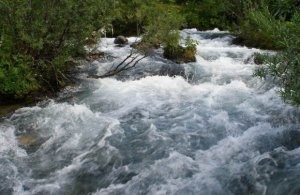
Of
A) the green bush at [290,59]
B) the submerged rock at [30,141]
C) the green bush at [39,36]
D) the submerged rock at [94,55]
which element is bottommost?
the submerged rock at [94,55]

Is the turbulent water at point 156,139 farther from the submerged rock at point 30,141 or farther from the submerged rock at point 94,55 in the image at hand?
the submerged rock at point 94,55

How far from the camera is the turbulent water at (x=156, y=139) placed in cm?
890

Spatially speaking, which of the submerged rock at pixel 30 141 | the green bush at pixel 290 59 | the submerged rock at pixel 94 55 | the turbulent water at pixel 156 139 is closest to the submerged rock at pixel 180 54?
the turbulent water at pixel 156 139

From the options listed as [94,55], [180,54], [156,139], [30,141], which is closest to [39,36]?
[30,141]

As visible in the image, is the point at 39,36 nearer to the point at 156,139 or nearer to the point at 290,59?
the point at 156,139

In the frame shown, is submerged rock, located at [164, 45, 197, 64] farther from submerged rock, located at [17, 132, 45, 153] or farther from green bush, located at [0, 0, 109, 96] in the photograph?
submerged rock, located at [17, 132, 45, 153]

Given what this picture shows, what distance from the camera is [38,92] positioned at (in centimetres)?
1391

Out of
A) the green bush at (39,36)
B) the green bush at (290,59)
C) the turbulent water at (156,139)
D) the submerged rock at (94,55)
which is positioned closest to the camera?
the green bush at (290,59)

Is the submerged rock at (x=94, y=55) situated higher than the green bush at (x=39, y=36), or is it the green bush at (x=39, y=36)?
the green bush at (x=39, y=36)

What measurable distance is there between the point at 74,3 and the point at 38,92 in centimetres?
299

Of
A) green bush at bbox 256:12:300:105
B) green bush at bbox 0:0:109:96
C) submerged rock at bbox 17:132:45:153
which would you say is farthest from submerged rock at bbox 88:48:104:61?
green bush at bbox 256:12:300:105

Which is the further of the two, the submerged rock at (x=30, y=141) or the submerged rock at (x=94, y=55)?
the submerged rock at (x=94, y=55)

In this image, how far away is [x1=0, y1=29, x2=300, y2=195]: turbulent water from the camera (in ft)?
29.2

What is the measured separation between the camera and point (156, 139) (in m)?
10.9
